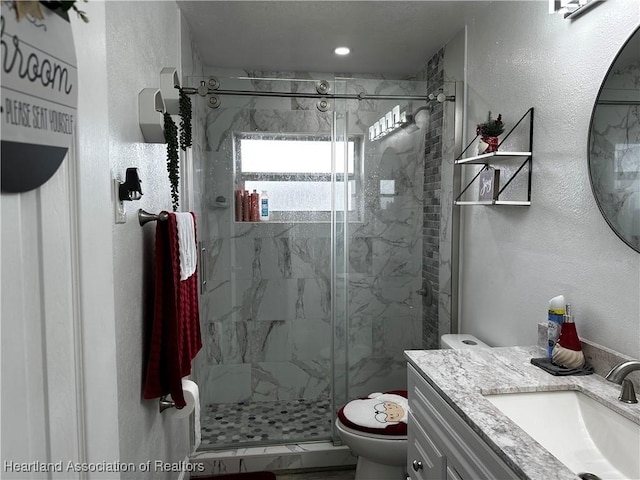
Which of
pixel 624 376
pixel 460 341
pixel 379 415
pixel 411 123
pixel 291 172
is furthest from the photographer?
pixel 291 172

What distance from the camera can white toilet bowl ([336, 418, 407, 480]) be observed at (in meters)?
2.06

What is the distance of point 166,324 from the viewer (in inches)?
65.4

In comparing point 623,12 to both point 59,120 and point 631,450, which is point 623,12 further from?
point 59,120

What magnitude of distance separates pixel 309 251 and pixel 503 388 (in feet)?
5.30

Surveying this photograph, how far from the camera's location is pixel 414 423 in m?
1.64

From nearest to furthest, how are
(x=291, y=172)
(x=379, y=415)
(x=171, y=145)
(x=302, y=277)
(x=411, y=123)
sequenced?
(x=171, y=145) < (x=379, y=415) < (x=411, y=123) < (x=291, y=172) < (x=302, y=277)

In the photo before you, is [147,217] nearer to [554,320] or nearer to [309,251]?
[309,251]

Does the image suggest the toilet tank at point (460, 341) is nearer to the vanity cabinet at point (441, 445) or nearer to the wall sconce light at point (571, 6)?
the vanity cabinet at point (441, 445)

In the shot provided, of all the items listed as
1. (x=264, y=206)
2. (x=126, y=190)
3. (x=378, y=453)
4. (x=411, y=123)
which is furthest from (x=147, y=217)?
(x=411, y=123)

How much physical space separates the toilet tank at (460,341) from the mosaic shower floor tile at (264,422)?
0.91 m

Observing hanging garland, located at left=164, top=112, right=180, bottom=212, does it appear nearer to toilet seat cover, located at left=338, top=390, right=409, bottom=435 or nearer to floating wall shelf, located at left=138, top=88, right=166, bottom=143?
floating wall shelf, located at left=138, top=88, right=166, bottom=143

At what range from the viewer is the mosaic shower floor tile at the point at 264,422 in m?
2.64

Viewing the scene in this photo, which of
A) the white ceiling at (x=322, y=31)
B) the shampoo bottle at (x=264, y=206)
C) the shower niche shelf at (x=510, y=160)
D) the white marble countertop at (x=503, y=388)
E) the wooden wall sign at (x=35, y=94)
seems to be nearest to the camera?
the wooden wall sign at (x=35, y=94)

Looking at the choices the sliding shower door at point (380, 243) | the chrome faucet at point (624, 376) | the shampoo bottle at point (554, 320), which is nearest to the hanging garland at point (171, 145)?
the sliding shower door at point (380, 243)
